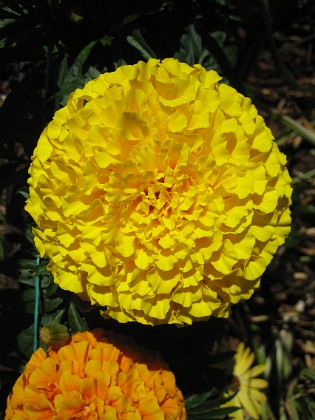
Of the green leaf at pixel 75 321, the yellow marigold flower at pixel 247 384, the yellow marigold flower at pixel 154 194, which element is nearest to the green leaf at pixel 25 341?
the green leaf at pixel 75 321

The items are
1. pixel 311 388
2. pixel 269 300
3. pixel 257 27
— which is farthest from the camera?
pixel 269 300

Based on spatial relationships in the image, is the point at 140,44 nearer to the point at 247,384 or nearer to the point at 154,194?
the point at 154,194

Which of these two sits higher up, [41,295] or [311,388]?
[41,295]

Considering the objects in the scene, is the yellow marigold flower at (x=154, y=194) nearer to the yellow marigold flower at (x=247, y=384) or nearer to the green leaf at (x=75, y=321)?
the green leaf at (x=75, y=321)

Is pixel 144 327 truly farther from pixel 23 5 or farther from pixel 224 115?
pixel 23 5

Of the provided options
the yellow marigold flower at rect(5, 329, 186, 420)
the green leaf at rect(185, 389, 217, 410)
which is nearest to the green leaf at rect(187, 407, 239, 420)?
the green leaf at rect(185, 389, 217, 410)

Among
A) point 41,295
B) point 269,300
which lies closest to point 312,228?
point 269,300

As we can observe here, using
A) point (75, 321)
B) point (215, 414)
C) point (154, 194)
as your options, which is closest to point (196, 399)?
point (215, 414)
